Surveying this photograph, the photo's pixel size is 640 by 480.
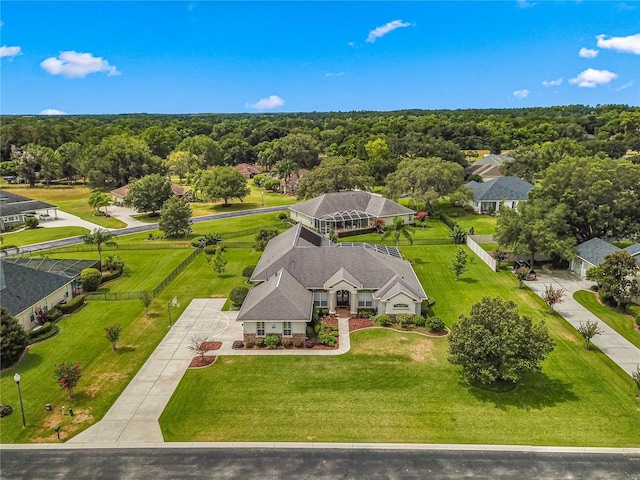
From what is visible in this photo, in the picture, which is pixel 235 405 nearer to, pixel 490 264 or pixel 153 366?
pixel 153 366

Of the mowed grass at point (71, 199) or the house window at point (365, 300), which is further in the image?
the mowed grass at point (71, 199)

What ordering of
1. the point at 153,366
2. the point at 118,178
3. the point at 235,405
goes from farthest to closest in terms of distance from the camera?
the point at 118,178 → the point at 153,366 → the point at 235,405

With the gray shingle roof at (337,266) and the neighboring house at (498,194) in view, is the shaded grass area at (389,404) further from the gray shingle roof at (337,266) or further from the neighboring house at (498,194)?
the neighboring house at (498,194)

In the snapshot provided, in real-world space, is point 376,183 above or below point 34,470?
above

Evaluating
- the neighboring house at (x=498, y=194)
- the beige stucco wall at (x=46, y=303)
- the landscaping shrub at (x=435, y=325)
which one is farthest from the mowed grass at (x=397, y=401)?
the neighboring house at (x=498, y=194)

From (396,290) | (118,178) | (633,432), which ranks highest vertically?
(118,178)

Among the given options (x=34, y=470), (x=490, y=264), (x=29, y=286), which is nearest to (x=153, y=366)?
(x=34, y=470)
